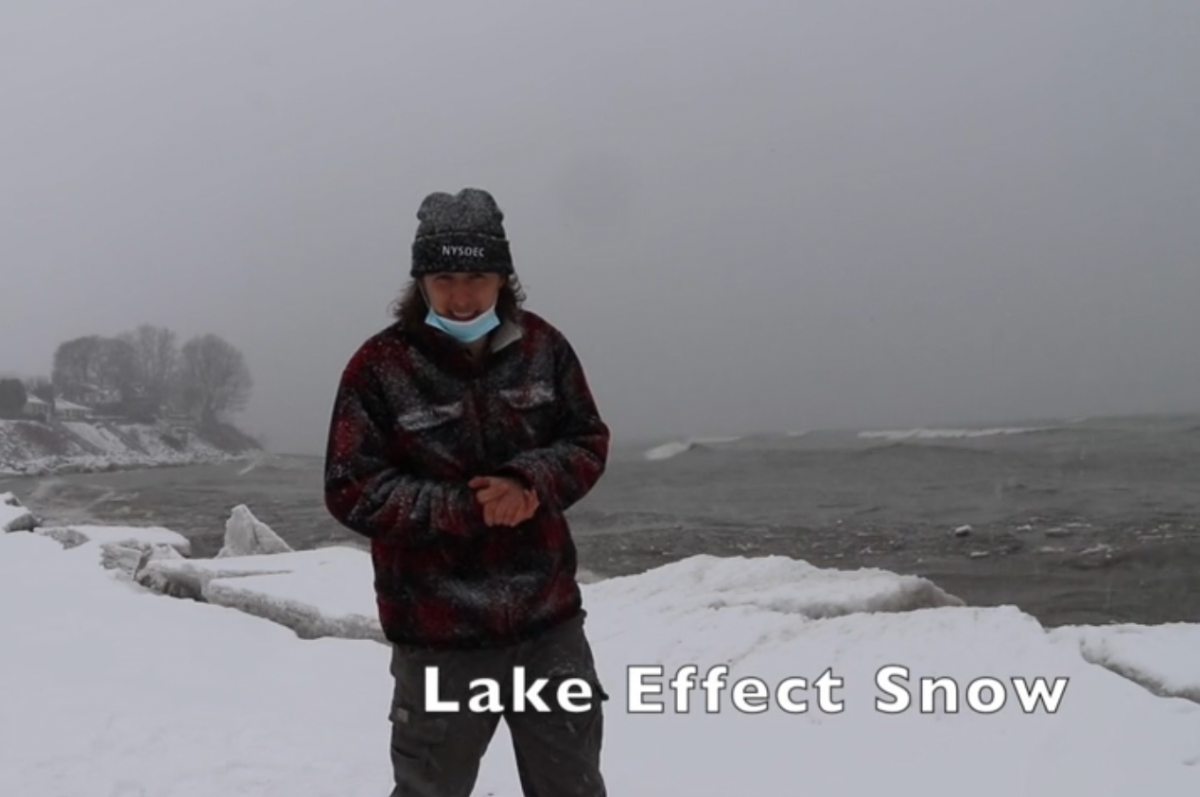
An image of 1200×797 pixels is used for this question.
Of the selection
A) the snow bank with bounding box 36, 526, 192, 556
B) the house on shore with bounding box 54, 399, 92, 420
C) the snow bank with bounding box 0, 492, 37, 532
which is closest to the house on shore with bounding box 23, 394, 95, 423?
the house on shore with bounding box 54, 399, 92, 420

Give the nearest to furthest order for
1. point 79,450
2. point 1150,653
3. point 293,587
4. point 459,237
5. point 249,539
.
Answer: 1. point 459,237
2. point 1150,653
3. point 293,587
4. point 249,539
5. point 79,450

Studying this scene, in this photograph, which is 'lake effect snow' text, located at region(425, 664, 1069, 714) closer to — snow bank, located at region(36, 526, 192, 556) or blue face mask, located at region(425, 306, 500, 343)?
blue face mask, located at region(425, 306, 500, 343)

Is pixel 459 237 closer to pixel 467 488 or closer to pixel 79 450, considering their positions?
pixel 467 488

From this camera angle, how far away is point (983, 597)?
916 cm

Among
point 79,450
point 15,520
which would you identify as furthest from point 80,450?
point 15,520

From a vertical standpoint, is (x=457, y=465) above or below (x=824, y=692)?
above

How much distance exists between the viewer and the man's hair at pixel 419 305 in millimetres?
2113

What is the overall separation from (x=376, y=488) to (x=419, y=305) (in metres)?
0.46

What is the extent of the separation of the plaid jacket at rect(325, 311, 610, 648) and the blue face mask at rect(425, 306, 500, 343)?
0.03m

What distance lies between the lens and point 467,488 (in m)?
1.93

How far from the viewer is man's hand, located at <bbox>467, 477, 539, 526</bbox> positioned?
1.88 m

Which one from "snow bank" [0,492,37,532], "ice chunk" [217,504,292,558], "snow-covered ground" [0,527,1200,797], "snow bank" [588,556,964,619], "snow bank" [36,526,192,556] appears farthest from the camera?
"snow bank" [0,492,37,532]

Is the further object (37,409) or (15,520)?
(37,409)

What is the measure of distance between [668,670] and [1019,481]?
2167cm
